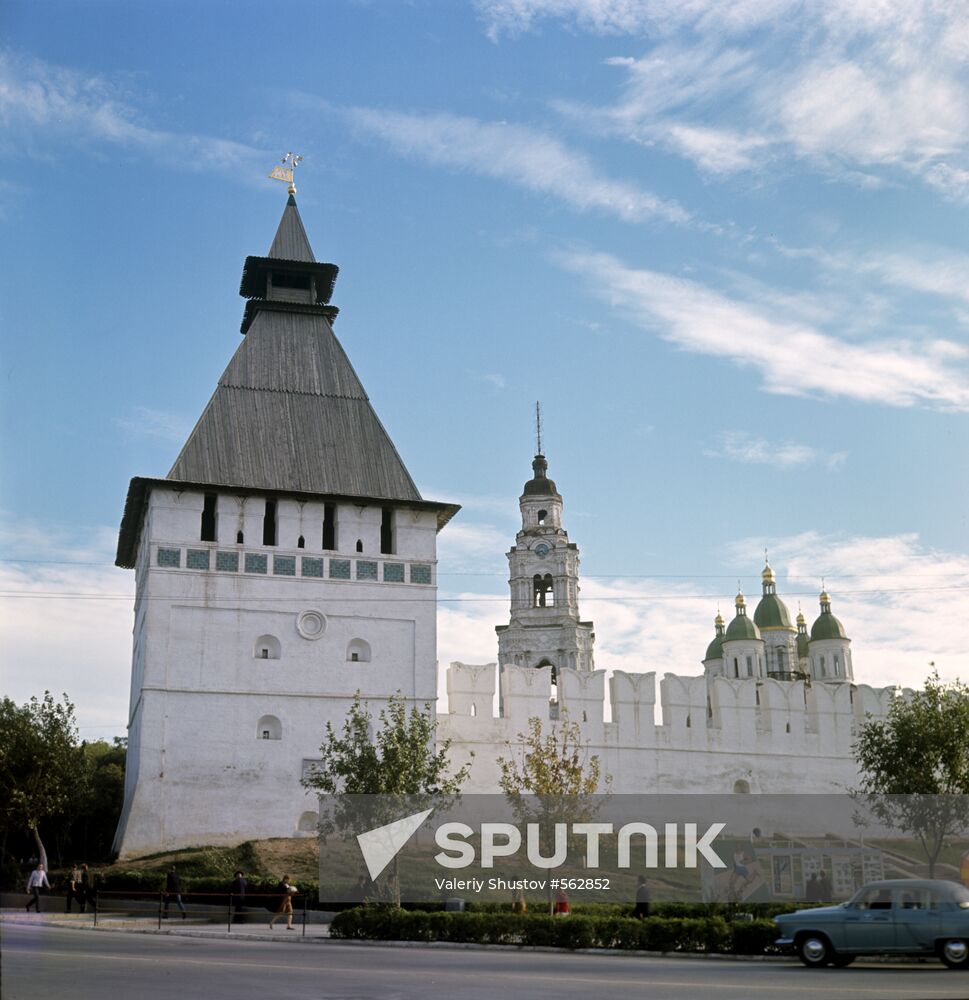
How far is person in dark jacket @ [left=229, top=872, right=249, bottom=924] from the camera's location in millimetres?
24250

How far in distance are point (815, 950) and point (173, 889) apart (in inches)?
574

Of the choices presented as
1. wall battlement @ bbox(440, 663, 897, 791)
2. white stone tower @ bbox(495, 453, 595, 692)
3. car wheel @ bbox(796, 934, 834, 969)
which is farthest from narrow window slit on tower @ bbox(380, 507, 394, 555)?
white stone tower @ bbox(495, 453, 595, 692)

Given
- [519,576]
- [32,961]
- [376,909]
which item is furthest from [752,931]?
[519,576]

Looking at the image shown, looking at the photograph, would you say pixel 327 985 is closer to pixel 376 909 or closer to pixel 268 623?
pixel 376 909

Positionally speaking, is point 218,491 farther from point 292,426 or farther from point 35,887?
point 35,887

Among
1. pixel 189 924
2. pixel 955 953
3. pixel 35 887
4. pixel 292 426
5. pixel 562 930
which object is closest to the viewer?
pixel 955 953

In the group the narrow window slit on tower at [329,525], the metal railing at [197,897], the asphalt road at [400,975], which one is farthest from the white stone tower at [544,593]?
the asphalt road at [400,975]

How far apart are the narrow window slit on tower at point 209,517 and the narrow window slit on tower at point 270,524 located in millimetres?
1370

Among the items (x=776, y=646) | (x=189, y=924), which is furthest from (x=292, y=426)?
(x=776, y=646)

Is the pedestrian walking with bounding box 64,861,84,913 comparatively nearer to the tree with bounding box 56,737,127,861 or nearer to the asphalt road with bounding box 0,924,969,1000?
the asphalt road with bounding box 0,924,969,1000

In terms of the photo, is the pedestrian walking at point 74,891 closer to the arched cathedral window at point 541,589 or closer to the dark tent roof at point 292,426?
the dark tent roof at point 292,426

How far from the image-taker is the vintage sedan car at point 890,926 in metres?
15.4

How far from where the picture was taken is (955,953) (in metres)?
15.3

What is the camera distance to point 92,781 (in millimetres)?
42125
